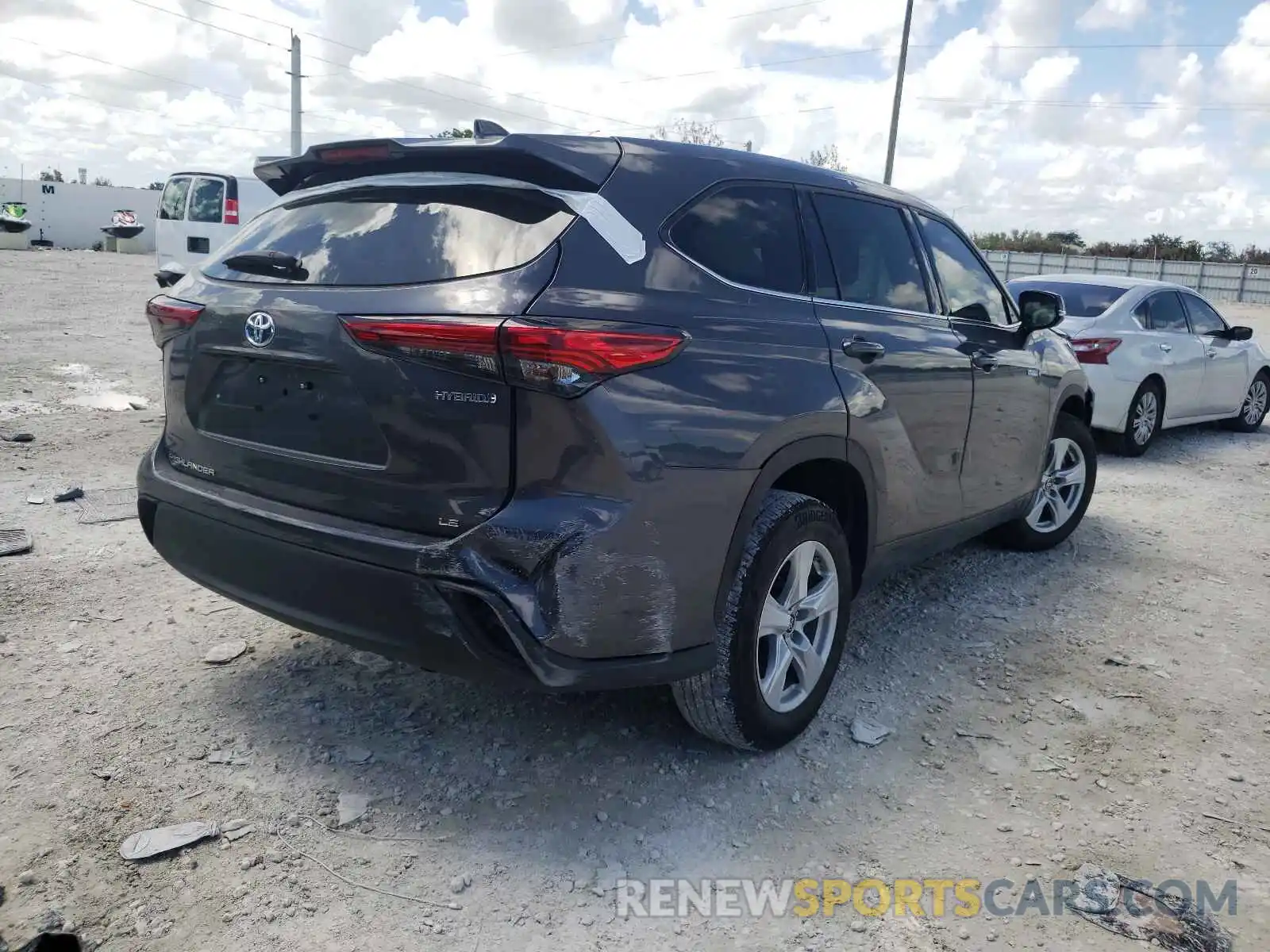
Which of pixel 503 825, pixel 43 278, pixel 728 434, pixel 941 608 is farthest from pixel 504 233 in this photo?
pixel 43 278

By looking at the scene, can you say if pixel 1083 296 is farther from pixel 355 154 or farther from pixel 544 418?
pixel 544 418

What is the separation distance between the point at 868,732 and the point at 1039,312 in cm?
240

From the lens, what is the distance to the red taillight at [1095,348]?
8.49m

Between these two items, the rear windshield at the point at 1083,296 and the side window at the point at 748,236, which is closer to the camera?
the side window at the point at 748,236

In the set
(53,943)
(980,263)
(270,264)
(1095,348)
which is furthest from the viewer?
(1095,348)

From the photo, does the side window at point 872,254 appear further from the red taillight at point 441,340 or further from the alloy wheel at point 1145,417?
the alloy wheel at point 1145,417

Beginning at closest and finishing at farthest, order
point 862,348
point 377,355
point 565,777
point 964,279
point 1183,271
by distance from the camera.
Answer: point 377,355
point 565,777
point 862,348
point 964,279
point 1183,271

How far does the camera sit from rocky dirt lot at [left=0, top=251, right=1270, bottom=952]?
249 cm

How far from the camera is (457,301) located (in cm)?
251

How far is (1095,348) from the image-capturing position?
28.0 ft

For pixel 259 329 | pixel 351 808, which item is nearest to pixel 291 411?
pixel 259 329

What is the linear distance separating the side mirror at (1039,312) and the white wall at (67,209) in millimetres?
38339

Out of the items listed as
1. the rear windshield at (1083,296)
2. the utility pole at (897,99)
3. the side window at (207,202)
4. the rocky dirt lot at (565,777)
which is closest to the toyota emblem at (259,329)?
the rocky dirt lot at (565,777)

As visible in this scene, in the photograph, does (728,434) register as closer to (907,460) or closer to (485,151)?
(485,151)
